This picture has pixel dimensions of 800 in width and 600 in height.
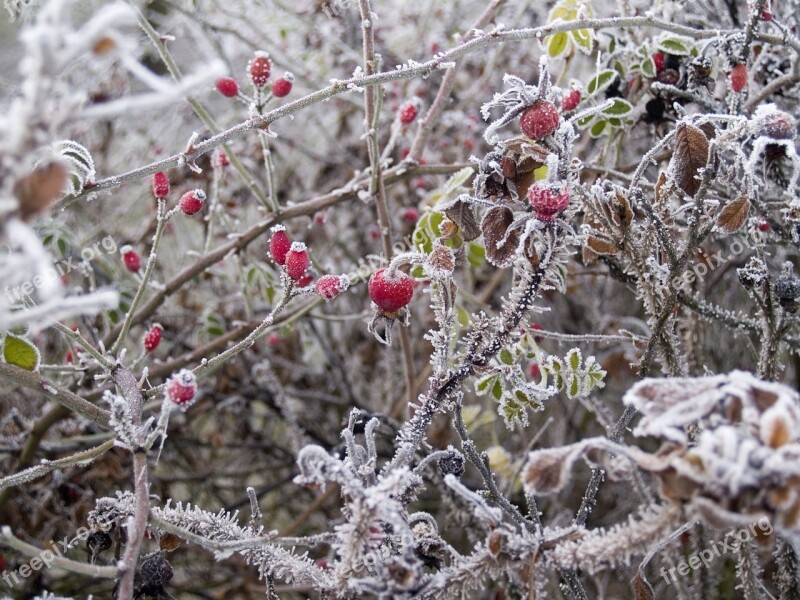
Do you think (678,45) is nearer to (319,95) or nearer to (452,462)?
(319,95)

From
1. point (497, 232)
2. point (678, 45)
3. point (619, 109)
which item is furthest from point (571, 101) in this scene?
point (497, 232)

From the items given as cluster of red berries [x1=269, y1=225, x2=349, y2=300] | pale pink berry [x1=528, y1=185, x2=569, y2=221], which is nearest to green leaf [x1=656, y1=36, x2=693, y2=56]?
pale pink berry [x1=528, y1=185, x2=569, y2=221]

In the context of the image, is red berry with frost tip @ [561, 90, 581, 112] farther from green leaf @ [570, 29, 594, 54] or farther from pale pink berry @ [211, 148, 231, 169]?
pale pink berry @ [211, 148, 231, 169]

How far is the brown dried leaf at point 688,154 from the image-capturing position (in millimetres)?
885

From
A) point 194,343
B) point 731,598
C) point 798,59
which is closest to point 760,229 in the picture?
point 798,59

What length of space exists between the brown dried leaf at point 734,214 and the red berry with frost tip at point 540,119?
268mm

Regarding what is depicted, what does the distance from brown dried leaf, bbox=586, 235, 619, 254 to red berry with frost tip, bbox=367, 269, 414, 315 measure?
29 cm

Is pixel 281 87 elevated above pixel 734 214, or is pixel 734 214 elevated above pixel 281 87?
pixel 281 87

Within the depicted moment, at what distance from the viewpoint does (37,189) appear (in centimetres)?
47

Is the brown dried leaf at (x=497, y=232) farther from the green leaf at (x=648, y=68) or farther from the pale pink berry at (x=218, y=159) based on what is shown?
the pale pink berry at (x=218, y=159)

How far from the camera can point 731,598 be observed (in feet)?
5.12

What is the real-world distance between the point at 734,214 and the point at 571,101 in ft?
1.06

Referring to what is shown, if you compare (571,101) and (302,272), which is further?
(571,101)

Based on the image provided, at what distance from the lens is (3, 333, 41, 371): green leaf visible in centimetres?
95
